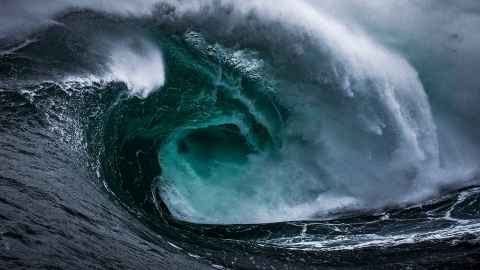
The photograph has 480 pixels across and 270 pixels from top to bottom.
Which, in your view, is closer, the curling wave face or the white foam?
the curling wave face

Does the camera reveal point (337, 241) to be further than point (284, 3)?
No

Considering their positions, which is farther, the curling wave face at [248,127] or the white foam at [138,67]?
the white foam at [138,67]

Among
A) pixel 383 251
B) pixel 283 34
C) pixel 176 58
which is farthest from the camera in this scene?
pixel 283 34

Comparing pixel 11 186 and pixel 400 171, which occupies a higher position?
pixel 400 171

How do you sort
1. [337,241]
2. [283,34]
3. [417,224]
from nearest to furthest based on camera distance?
[337,241], [417,224], [283,34]

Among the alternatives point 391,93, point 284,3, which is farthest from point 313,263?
point 284,3

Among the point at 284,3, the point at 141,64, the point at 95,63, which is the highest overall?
the point at 284,3

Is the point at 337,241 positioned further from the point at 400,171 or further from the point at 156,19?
the point at 156,19

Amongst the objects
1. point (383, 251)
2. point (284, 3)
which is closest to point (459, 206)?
point (383, 251)
